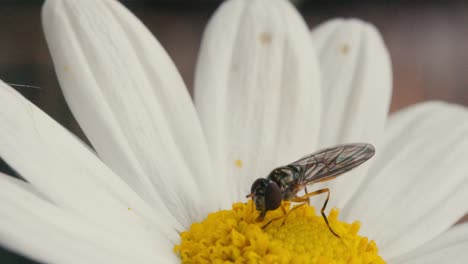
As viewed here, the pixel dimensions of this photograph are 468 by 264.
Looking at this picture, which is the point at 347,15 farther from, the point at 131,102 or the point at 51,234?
the point at 51,234

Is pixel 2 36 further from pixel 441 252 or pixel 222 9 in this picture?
pixel 441 252

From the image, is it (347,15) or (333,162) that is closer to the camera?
(333,162)

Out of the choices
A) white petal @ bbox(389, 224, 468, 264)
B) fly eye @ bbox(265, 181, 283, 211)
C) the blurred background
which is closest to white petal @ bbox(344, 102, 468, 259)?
white petal @ bbox(389, 224, 468, 264)

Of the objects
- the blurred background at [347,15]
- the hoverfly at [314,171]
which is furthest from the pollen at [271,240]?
the blurred background at [347,15]

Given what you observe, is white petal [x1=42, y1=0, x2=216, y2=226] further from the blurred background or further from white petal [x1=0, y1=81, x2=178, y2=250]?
the blurred background

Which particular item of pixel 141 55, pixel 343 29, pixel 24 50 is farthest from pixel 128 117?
pixel 24 50

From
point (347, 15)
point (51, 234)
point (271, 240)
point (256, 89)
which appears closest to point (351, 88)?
point (256, 89)

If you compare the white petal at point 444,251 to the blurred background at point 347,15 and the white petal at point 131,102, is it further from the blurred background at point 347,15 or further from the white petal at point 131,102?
the blurred background at point 347,15
